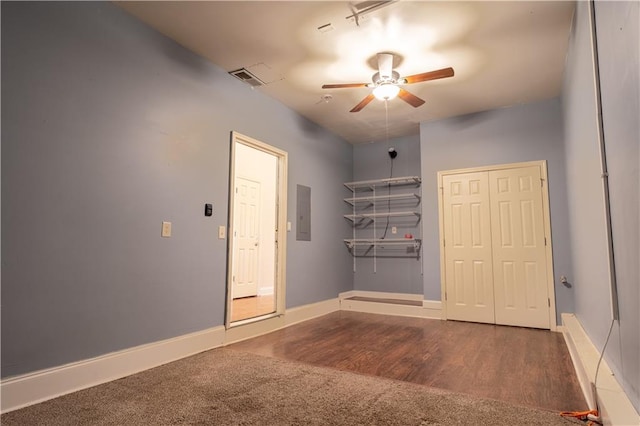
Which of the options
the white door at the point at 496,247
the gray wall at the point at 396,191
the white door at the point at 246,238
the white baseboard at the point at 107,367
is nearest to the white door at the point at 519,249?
the white door at the point at 496,247

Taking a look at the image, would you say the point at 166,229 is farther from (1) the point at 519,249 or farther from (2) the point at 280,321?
(1) the point at 519,249

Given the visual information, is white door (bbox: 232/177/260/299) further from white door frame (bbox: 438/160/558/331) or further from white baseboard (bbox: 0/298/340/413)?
white door frame (bbox: 438/160/558/331)

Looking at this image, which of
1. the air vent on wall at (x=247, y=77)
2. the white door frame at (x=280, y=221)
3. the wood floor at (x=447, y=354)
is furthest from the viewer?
the white door frame at (x=280, y=221)

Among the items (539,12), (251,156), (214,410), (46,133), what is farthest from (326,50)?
(251,156)

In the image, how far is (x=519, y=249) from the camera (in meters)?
4.49

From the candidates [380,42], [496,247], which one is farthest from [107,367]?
[496,247]

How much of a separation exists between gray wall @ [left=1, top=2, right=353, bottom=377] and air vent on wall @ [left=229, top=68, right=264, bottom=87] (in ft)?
0.32

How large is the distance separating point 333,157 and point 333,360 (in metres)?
3.52

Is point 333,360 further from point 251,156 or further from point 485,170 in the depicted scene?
point 251,156

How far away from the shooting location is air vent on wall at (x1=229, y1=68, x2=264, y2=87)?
3.78m

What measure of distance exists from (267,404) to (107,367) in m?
1.28

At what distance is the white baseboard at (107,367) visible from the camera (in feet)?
6.91

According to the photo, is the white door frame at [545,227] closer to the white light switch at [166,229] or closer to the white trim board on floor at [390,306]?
the white trim board on floor at [390,306]

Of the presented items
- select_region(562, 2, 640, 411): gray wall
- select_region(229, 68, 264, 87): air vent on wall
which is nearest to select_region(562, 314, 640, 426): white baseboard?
select_region(562, 2, 640, 411): gray wall
